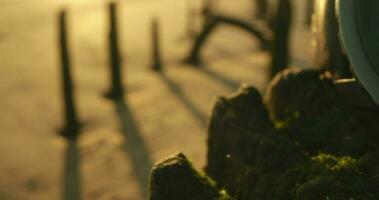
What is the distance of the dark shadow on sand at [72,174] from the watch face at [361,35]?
3924mm

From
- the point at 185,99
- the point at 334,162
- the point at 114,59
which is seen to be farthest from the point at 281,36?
the point at 334,162

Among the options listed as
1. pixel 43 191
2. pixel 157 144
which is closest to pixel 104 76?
pixel 157 144

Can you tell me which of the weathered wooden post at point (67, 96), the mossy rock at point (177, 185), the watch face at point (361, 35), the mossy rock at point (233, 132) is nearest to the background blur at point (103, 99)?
the weathered wooden post at point (67, 96)

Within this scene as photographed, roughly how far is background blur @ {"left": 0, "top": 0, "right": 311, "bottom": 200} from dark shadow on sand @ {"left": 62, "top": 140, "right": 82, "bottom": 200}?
0.01 m

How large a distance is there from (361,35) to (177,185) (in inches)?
57.3

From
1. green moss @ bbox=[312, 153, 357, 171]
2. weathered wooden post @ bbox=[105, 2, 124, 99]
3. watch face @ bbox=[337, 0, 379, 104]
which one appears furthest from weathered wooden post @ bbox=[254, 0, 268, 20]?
green moss @ bbox=[312, 153, 357, 171]

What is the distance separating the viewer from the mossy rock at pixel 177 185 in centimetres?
381

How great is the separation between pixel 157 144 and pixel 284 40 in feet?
6.93

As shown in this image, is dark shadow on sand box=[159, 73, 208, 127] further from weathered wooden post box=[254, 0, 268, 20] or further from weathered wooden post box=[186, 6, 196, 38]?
weathered wooden post box=[254, 0, 268, 20]

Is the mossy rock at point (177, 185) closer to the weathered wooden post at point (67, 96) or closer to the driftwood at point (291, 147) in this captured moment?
the driftwood at point (291, 147)

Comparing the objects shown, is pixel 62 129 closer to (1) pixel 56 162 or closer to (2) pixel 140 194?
(1) pixel 56 162

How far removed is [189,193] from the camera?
384 cm

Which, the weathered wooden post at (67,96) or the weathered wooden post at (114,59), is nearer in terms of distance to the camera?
the weathered wooden post at (67,96)

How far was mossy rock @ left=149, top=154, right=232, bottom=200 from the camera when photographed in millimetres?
3814
